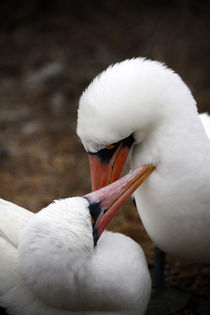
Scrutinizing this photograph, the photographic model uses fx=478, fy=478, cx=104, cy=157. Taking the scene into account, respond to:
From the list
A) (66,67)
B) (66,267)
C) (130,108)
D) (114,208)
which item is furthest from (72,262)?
(66,67)

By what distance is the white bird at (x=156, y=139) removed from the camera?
2.38m

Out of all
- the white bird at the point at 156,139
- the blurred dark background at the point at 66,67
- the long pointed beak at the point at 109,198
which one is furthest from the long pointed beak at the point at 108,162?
the blurred dark background at the point at 66,67

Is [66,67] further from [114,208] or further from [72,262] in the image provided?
[72,262]

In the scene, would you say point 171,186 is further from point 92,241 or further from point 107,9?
point 107,9

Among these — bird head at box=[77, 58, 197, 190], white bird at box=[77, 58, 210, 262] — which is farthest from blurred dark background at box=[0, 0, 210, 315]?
bird head at box=[77, 58, 197, 190]

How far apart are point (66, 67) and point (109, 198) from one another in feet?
14.1

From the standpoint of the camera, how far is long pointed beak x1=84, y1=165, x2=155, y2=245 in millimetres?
2342

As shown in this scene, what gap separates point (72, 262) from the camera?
2182mm

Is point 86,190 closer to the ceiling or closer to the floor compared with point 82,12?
closer to the floor

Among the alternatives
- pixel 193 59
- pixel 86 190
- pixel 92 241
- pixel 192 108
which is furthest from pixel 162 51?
pixel 92 241

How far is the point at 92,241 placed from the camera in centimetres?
227

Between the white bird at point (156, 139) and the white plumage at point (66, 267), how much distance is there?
334mm

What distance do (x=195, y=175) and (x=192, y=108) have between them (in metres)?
0.36

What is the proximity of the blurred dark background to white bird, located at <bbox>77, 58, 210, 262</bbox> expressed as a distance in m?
1.18
